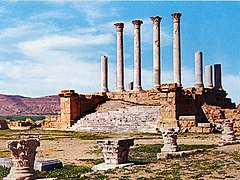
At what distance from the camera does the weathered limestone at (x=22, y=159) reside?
1150 cm

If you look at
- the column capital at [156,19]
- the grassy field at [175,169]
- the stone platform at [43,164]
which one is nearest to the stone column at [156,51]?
the column capital at [156,19]

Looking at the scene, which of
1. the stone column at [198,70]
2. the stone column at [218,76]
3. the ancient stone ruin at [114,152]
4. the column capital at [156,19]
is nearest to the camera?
the ancient stone ruin at [114,152]

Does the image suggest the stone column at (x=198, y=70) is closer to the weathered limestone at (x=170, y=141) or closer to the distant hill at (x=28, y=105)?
the weathered limestone at (x=170, y=141)

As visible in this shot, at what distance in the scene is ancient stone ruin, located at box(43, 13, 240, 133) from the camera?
103 ft

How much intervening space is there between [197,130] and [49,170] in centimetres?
1773

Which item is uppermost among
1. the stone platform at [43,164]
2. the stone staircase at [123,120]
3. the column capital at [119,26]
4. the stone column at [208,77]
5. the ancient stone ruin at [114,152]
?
the column capital at [119,26]

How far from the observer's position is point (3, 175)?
41.6ft

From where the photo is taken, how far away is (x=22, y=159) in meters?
11.6

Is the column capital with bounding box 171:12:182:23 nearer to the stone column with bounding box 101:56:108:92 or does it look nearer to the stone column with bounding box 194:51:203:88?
the stone column with bounding box 194:51:203:88

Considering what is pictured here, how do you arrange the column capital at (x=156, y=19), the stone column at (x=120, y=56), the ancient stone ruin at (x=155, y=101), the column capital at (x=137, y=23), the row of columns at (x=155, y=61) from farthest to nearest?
1. the stone column at (x=120, y=56)
2. the column capital at (x=137, y=23)
3. the column capital at (x=156, y=19)
4. the row of columns at (x=155, y=61)
5. the ancient stone ruin at (x=155, y=101)

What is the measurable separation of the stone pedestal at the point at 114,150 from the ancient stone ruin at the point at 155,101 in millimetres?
16352

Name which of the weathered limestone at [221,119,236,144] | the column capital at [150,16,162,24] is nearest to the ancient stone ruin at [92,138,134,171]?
the weathered limestone at [221,119,236,144]

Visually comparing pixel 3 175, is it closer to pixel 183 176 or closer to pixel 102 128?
pixel 183 176

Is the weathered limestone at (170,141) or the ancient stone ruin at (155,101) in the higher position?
the ancient stone ruin at (155,101)
